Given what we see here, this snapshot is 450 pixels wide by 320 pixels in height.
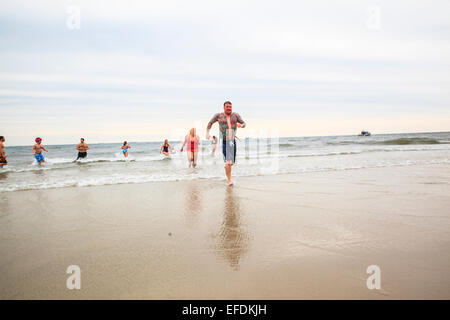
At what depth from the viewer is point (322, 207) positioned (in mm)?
4402

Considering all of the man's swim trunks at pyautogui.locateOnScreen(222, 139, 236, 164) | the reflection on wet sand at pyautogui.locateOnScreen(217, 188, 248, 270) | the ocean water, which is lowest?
the reflection on wet sand at pyautogui.locateOnScreen(217, 188, 248, 270)

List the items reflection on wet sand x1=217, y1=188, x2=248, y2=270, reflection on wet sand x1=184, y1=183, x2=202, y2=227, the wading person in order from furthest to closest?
1. the wading person
2. reflection on wet sand x1=184, y1=183, x2=202, y2=227
3. reflection on wet sand x1=217, y1=188, x2=248, y2=270

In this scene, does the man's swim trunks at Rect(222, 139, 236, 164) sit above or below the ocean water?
above

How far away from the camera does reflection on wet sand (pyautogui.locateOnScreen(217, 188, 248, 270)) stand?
104 inches

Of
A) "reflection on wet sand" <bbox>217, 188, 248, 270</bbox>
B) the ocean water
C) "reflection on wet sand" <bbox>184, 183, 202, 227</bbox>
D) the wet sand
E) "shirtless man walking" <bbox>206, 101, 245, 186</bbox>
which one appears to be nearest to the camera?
the wet sand

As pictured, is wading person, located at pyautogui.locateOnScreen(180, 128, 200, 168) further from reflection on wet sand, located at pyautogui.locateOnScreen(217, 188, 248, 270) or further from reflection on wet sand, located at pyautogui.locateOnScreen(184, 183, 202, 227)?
reflection on wet sand, located at pyautogui.locateOnScreen(217, 188, 248, 270)

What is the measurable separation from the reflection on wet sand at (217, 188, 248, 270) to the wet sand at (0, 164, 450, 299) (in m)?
0.01

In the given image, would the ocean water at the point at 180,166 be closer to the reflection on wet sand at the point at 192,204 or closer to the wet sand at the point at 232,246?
the reflection on wet sand at the point at 192,204

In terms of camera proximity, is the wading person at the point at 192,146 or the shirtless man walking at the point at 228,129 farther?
the wading person at the point at 192,146

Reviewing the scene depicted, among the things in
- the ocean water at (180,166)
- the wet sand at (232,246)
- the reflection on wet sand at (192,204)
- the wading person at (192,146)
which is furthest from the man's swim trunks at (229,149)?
the wading person at (192,146)

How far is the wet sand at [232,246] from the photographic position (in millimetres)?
2049

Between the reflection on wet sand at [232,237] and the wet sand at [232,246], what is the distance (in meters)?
0.01

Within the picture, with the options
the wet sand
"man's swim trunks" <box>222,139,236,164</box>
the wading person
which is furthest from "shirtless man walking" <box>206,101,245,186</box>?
the wading person
